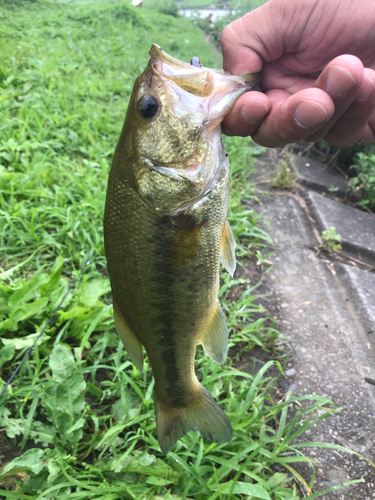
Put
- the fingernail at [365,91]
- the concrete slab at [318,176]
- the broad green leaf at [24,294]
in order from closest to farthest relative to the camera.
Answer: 1. the fingernail at [365,91]
2. the broad green leaf at [24,294]
3. the concrete slab at [318,176]

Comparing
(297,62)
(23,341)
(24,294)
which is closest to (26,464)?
(23,341)

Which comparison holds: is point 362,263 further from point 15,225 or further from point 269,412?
point 15,225

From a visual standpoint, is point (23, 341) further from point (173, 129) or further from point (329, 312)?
point (329, 312)

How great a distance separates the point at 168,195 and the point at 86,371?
128 cm

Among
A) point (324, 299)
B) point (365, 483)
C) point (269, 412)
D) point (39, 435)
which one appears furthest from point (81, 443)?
point (324, 299)

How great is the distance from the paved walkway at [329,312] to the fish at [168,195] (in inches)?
55.4

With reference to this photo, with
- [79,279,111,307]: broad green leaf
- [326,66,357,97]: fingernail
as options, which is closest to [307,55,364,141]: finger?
[326,66,357,97]: fingernail

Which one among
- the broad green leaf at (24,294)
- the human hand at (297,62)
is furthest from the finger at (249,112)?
A: the broad green leaf at (24,294)

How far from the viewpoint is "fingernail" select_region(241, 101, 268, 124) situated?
1.38m

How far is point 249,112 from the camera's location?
1386 millimetres

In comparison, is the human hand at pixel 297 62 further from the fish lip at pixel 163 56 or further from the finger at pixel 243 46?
the fish lip at pixel 163 56

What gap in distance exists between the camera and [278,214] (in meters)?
4.10

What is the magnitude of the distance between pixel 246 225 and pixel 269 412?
1.87 meters

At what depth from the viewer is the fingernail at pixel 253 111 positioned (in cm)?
138
